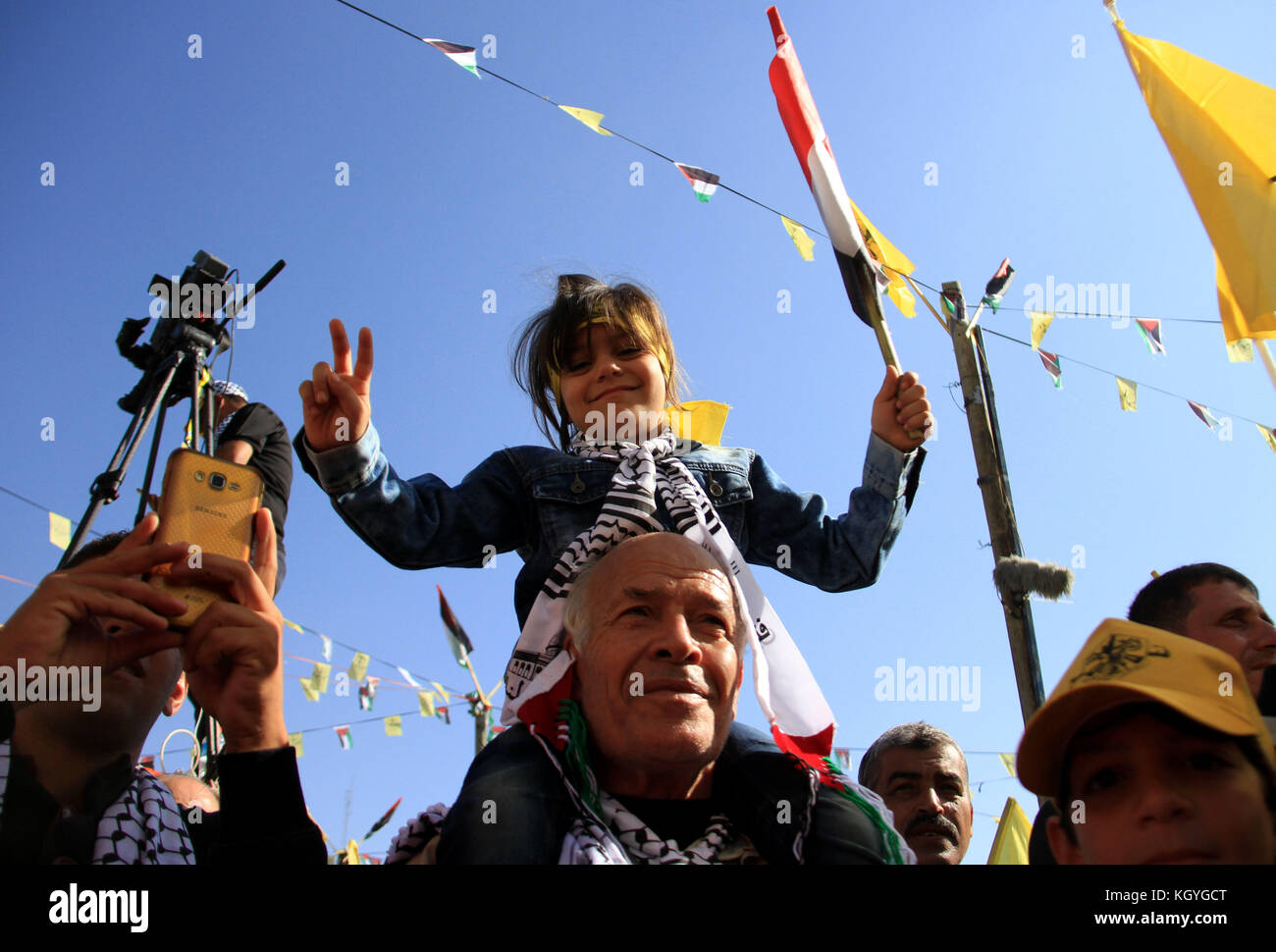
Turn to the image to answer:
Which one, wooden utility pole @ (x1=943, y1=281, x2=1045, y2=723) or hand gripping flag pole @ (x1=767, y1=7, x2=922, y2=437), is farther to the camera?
wooden utility pole @ (x1=943, y1=281, x2=1045, y2=723)

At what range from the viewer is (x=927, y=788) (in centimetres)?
347

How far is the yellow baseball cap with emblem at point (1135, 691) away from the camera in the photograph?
1.58m

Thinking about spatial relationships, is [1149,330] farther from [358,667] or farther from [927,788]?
[358,667]

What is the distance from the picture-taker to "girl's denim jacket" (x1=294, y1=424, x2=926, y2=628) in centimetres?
237

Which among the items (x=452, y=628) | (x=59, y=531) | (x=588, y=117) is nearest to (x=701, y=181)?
(x=588, y=117)

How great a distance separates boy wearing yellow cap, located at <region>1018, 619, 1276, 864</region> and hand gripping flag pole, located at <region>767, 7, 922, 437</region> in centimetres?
93

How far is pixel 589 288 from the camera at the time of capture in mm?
2875

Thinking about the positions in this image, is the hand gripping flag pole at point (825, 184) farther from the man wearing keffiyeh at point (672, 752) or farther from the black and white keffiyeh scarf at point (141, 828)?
the black and white keffiyeh scarf at point (141, 828)

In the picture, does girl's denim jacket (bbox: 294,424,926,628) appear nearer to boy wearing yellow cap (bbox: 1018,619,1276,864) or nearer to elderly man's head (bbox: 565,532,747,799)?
elderly man's head (bbox: 565,532,747,799)

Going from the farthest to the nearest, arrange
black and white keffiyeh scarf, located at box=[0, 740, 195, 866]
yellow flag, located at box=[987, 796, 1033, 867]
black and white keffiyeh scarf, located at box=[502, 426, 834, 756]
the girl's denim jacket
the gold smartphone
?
1. yellow flag, located at box=[987, 796, 1033, 867]
2. the girl's denim jacket
3. black and white keffiyeh scarf, located at box=[502, 426, 834, 756]
4. black and white keffiyeh scarf, located at box=[0, 740, 195, 866]
5. the gold smartphone

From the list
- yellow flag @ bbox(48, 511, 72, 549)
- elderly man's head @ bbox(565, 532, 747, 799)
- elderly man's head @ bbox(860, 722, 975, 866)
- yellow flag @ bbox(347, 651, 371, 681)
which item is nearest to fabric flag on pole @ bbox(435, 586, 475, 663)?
yellow flag @ bbox(347, 651, 371, 681)
